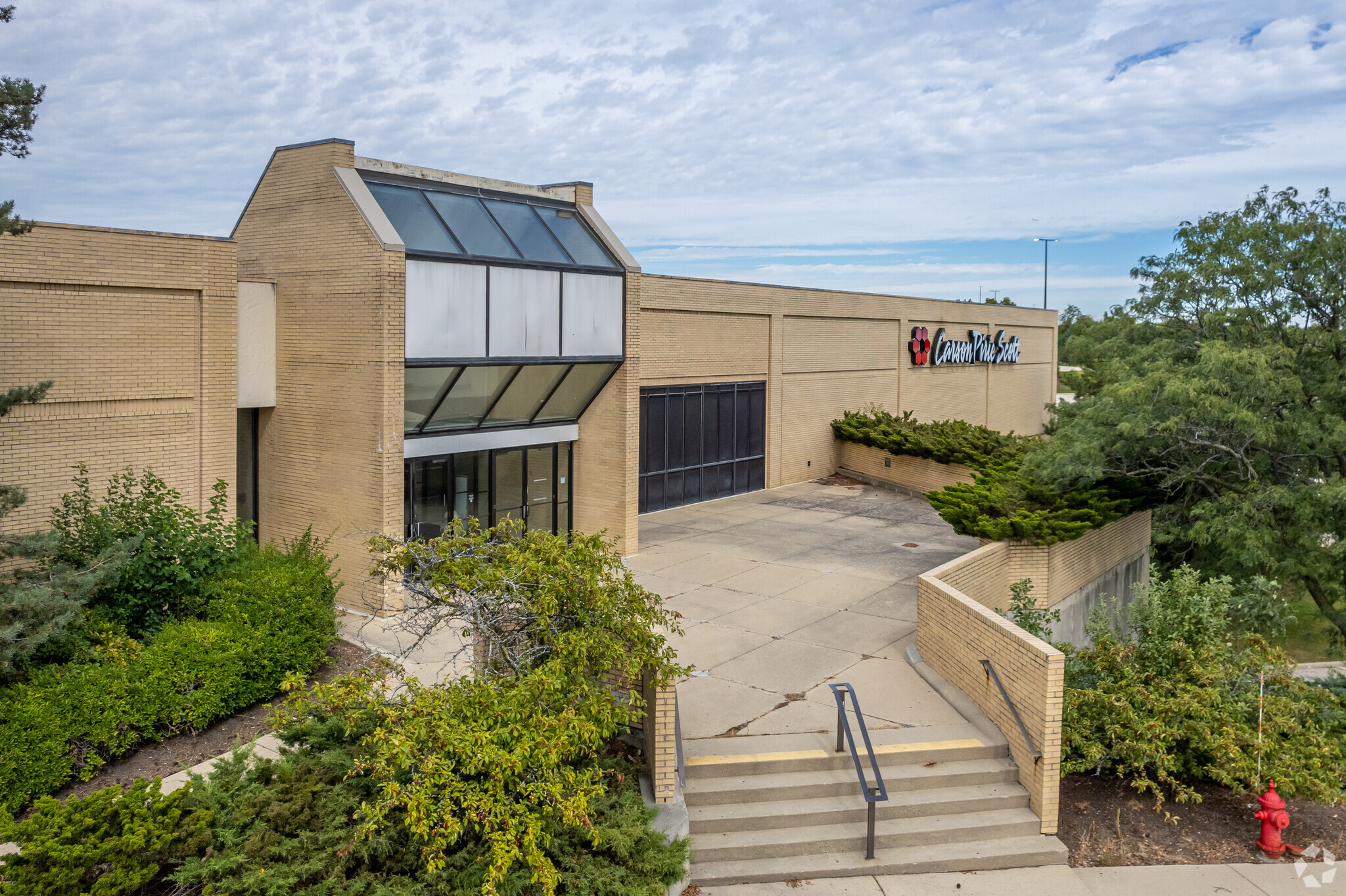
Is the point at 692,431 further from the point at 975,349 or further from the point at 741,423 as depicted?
the point at 975,349

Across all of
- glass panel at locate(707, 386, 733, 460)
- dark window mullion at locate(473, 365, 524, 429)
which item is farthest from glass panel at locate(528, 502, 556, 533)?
glass panel at locate(707, 386, 733, 460)

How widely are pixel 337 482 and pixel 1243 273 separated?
740 inches

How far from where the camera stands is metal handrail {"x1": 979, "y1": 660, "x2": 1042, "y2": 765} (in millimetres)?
10250

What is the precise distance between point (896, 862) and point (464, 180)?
509 inches

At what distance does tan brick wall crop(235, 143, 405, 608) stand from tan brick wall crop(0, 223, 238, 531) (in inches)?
48.9

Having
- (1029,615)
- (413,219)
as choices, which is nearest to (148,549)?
(413,219)

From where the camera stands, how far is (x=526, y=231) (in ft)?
59.0

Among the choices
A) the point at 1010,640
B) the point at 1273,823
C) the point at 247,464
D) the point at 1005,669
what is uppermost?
the point at 247,464

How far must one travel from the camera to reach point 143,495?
514 inches

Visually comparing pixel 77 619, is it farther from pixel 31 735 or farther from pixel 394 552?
pixel 394 552

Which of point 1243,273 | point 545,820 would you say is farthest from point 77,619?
point 1243,273

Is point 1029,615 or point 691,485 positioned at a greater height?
point 691,485

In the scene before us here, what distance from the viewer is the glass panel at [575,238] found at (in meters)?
18.6

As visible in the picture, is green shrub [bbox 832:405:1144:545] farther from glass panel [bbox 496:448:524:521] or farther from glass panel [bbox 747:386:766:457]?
glass panel [bbox 496:448:524:521]
